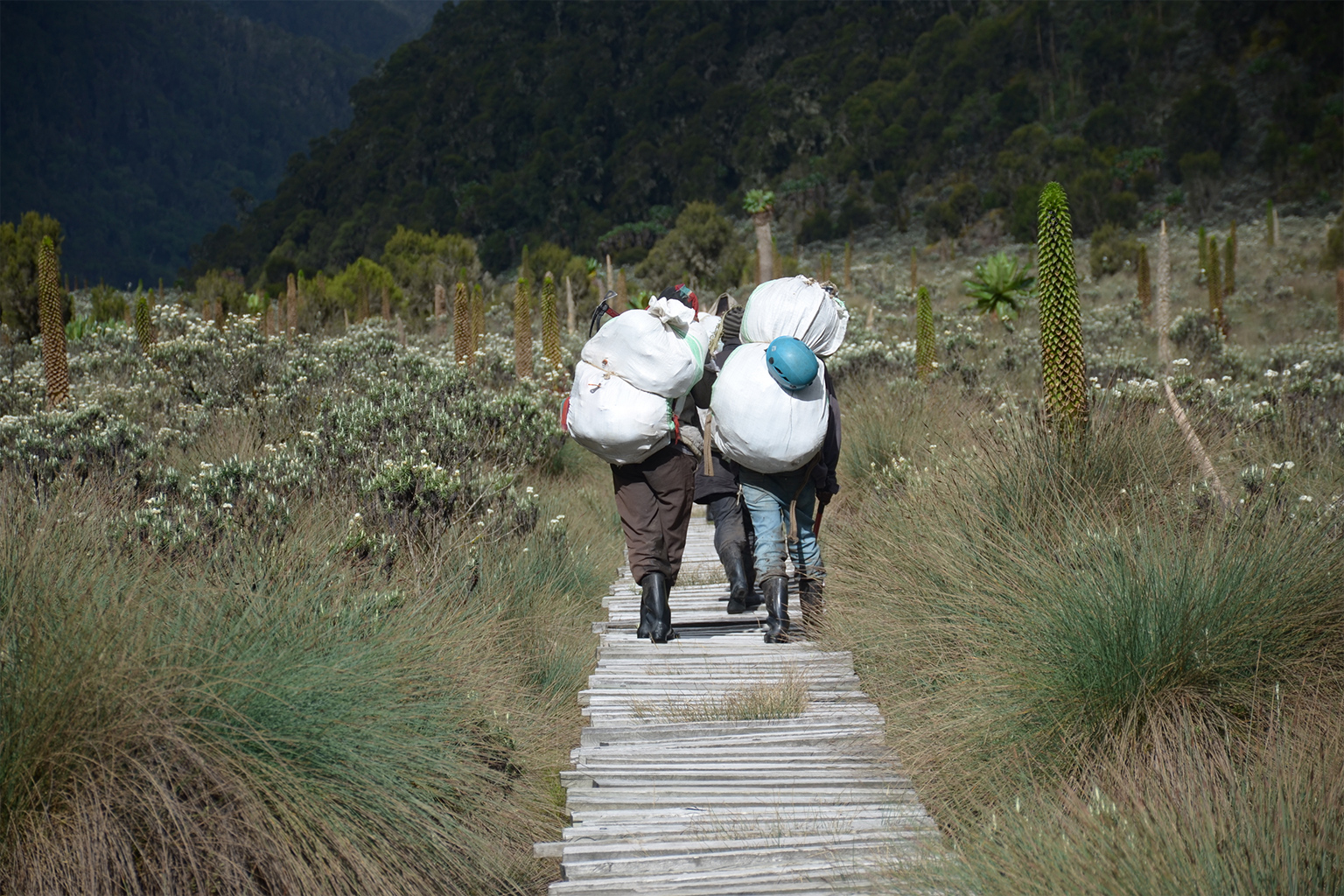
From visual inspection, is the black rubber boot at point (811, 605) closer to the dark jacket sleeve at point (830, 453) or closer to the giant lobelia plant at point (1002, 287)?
the dark jacket sleeve at point (830, 453)

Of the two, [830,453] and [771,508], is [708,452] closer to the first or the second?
[771,508]

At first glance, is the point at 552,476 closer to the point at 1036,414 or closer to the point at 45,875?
the point at 1036,414

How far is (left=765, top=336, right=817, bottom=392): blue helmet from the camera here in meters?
4.52

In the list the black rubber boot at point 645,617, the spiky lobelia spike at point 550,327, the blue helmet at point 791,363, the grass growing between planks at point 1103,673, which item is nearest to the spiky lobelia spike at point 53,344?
the spiky lobelia spike at point 550,327

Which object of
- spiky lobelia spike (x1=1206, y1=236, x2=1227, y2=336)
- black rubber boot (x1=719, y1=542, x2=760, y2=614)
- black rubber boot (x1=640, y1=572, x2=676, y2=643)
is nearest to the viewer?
black rubber boot (x1=640, y1=572, x2=676, y2=643)

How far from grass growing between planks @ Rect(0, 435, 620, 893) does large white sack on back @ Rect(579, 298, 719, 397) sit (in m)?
1.35

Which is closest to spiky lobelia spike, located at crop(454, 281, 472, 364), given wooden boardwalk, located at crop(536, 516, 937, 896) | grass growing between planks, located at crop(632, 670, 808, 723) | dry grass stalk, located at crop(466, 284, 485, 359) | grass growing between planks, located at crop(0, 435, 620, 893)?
dry grass stalk, located at crop(466, 284, 485, 359)

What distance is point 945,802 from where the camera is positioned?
324 cm

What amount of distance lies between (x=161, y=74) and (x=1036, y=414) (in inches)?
8497

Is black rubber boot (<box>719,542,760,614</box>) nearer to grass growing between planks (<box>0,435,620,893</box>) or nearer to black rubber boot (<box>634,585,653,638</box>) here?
black rubber boot (<box>634,585,653,638</box>)

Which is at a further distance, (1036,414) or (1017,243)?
(1017,243)

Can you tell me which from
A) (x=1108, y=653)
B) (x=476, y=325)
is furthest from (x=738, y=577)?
(x=476, y=325)

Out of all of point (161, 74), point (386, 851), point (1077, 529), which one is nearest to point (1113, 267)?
point (1077, 529)

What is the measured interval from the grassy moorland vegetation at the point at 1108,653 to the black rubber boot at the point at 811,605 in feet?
0.37
